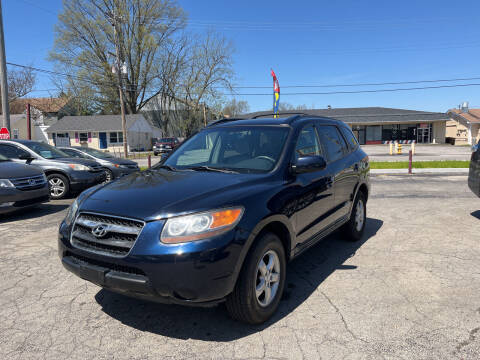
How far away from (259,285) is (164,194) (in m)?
1.06

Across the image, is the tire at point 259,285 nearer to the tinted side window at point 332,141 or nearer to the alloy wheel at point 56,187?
the tinted side window at point 332,141

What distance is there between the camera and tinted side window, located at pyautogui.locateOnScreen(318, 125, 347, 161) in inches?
169

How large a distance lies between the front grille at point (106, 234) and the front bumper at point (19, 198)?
4.66 meters

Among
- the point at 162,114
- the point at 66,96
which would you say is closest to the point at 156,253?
the point at 66,96

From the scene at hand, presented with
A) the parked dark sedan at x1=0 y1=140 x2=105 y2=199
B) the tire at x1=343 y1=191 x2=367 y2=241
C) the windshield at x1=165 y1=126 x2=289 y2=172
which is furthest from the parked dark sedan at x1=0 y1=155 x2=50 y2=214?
the tire at x1=343 y1=191 x2=367 y2=241

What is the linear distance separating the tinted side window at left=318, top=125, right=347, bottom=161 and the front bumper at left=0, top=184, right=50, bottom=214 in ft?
18.7

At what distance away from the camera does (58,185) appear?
909cm

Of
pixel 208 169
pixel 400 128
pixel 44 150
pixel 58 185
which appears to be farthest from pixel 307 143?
pixel 400 128

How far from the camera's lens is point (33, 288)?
367cm

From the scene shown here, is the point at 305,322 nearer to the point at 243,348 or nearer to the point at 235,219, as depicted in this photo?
the point at 243,348

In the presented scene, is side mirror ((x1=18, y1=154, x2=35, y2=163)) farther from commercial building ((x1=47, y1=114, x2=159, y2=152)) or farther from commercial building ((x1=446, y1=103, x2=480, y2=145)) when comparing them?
commercial building ((x1=446, y1=103, x2=480, y2=145))

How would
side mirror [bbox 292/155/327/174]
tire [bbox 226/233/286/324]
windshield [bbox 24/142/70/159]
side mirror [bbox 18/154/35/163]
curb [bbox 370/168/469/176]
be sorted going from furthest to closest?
curb [bbox 370/168/469/176]
windshield [bbox 24/142/70/159]
side mirror [bbox 18/154/35/163]
side mirror [bbox 292/155/327/174]
tire [bbox 226/233/286/324]

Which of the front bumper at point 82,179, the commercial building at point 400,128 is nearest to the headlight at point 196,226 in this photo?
the front bumper at point 82,179

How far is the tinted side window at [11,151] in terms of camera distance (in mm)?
8391
